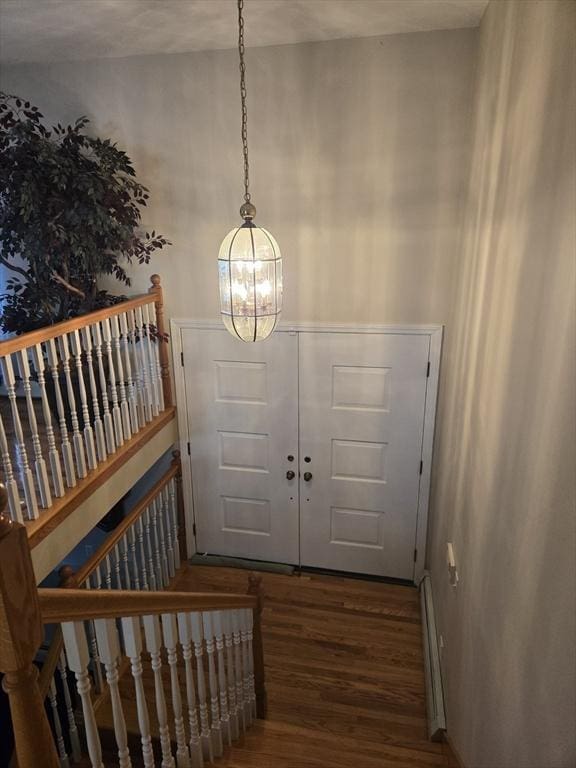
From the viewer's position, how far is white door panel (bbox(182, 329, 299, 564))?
3641 mm

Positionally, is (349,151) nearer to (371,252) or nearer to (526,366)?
(371,252)

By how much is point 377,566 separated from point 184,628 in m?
2.48

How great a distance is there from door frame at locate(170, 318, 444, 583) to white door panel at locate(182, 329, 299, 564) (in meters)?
0.05

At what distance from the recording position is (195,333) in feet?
12.0

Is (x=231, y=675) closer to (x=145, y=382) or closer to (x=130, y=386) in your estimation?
(x=130, y=386)

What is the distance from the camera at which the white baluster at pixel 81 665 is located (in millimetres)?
1126

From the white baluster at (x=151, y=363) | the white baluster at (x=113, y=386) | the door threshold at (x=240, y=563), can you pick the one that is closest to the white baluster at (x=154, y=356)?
the white baluster at (x=151, y=363)

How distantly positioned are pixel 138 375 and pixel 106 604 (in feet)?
7.76

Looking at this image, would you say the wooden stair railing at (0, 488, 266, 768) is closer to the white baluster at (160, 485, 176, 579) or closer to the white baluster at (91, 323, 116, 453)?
the white baluster at (91, 323, 116, 453)

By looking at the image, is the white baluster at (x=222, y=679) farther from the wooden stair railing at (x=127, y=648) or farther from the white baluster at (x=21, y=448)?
the white baluster at (x=21, y=448)

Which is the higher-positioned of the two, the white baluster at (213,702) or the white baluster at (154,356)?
the white baluster at (154,356)

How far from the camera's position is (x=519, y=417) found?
1.59 m

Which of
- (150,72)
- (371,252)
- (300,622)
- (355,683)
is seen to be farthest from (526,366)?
(150,72)

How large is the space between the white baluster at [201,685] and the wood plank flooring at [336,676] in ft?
0.51
